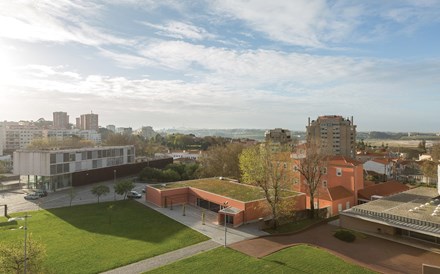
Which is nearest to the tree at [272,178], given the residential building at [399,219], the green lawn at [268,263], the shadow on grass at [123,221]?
the residential building at [399,219]

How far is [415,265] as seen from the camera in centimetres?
2419

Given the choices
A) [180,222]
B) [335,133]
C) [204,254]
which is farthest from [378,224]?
[335,133]

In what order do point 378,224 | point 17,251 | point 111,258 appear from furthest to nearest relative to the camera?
1. point 378,224
2. point 111,258
3. point 17,251

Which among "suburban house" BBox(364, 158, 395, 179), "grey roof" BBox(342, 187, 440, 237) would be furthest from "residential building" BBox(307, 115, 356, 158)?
"grey roof" BBox(342, 187, 440, 237)

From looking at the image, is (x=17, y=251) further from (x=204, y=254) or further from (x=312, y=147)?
(x=312, y=147)

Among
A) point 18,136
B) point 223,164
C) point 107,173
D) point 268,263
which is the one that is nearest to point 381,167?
point 223,164

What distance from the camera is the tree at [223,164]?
60750 mm

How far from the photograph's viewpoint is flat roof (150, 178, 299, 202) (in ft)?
125

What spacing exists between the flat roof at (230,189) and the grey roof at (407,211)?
30.0 ft

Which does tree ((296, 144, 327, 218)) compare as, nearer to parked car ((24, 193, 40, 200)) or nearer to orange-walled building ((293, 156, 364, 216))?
orange-walled building ((293, 156, 364, 216))

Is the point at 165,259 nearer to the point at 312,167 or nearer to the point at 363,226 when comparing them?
the point at 363,226

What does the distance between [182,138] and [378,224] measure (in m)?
129

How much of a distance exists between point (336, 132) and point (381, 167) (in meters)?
49.4

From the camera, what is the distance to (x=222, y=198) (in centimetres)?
3822
